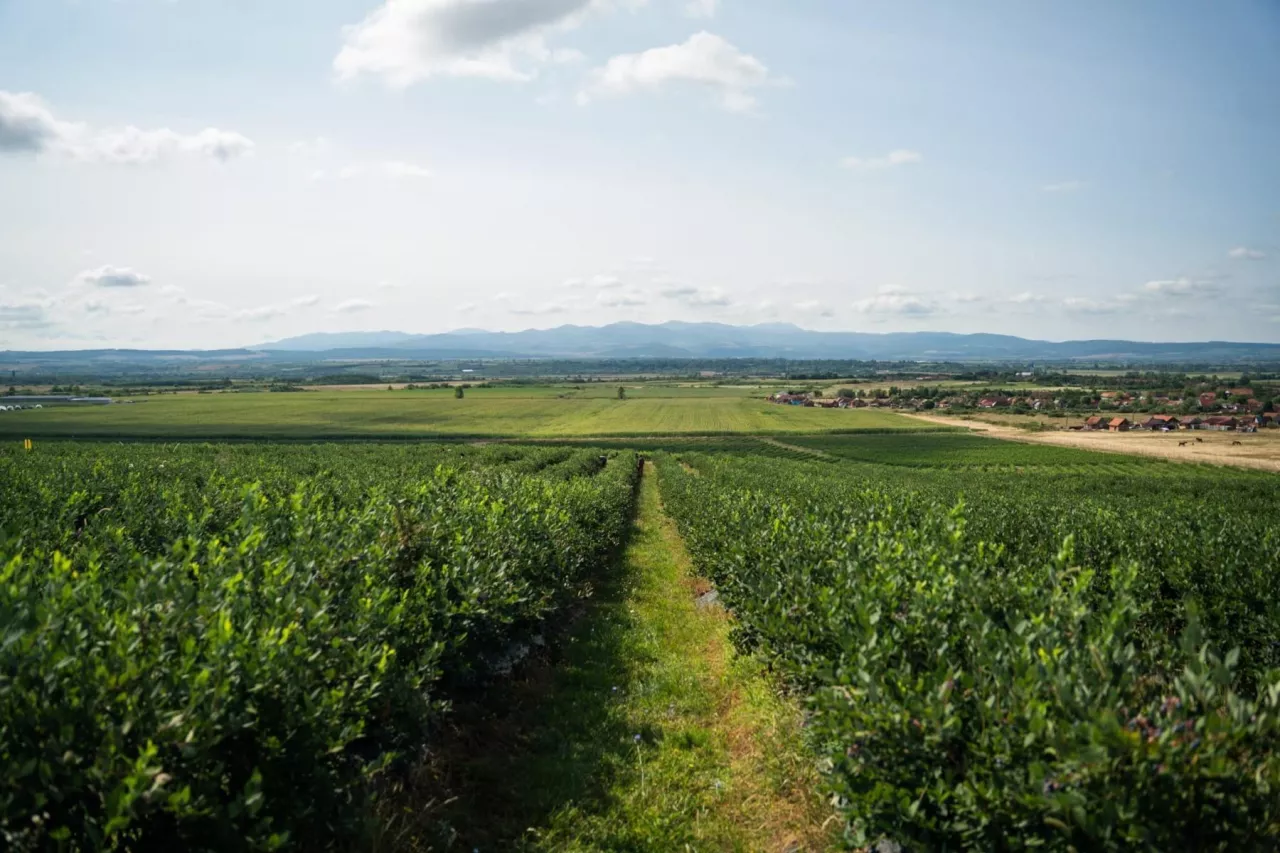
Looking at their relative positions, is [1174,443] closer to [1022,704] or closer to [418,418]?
[1022,704]

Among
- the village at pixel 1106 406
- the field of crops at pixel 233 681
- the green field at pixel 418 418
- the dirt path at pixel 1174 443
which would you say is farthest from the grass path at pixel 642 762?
the village at pixel 1106 406

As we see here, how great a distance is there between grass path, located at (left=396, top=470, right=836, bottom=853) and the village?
383 feet

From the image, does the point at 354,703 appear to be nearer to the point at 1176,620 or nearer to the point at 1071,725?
the point at 1071,725

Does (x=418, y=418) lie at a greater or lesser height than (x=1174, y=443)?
greater

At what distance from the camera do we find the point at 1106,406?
138000 mm

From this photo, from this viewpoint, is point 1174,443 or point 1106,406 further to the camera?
point 1106,406

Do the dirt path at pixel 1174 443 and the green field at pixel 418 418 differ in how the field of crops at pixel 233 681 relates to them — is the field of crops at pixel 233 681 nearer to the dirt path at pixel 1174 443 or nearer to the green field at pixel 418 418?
the green field at pixel 418 418

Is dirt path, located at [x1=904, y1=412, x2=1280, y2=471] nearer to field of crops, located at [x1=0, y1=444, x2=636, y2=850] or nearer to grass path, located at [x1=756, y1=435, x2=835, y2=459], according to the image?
grass path, located at [x1=756, y1=435, x2=835, y2=459]

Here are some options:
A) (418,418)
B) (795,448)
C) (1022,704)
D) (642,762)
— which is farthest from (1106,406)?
(1022,704)

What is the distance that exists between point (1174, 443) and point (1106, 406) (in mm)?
60689

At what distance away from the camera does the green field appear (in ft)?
283

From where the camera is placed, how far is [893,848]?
589 centimetres

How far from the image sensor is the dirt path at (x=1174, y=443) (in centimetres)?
7112

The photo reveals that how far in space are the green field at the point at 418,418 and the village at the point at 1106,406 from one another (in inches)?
818
